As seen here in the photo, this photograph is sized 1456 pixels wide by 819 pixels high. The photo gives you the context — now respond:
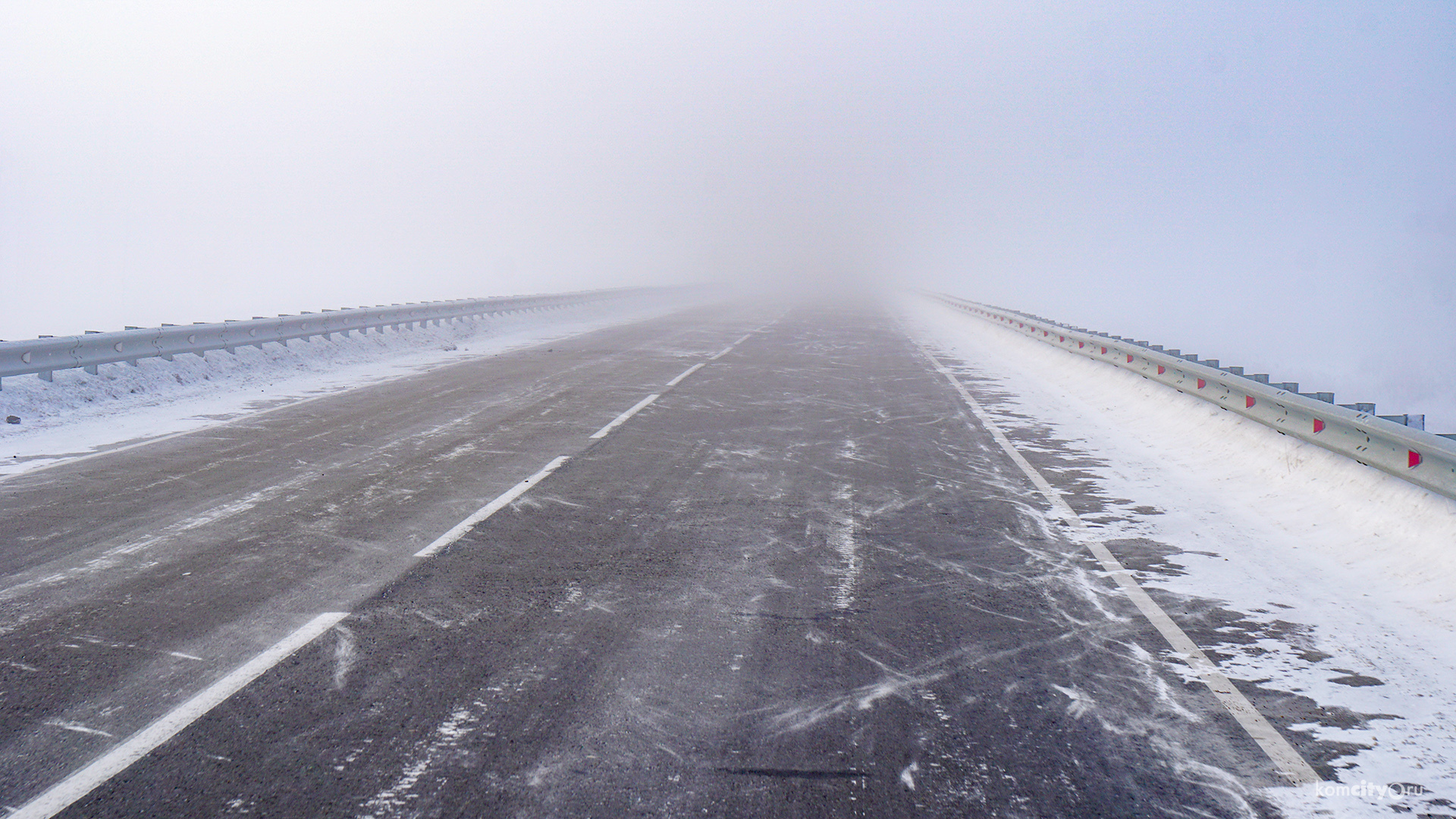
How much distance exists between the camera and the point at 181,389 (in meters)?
13.0

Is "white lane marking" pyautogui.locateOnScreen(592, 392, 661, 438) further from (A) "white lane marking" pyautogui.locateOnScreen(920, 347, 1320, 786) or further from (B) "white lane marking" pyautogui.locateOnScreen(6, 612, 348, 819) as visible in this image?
(B) "white lane marking" pyautogui.locateOnScreen(6, 612, 348, 819)

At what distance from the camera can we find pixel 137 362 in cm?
1321

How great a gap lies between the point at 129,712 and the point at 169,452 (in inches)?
240

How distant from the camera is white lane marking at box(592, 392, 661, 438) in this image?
9883 millimetres

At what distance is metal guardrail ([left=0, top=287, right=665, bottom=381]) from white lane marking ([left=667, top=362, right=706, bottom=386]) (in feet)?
24.1

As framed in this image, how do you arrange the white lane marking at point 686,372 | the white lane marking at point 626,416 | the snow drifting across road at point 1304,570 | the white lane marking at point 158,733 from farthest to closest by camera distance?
the white lane marking at point 686,372
the white lane marking at point 626,416
the snow drifting across road at point 1304,570
the white lane marking at point 158,733

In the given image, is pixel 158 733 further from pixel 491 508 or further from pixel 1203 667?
pixel 1203 667

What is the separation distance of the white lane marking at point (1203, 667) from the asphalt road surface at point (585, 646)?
0.08 meters

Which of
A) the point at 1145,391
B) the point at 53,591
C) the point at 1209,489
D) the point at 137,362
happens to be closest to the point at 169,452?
the point at 53,591

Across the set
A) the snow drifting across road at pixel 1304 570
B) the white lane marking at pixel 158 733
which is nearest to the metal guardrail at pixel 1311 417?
the snow drifting across road at pixel 1304 570

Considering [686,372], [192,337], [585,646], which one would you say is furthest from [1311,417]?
[192,337]

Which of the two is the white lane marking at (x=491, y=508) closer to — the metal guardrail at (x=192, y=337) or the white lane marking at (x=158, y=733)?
the white lane marking at (x=158, y=733)

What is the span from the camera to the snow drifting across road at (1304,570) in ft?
11.4

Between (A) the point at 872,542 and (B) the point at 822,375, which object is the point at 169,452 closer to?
(A) the point at 872,542
